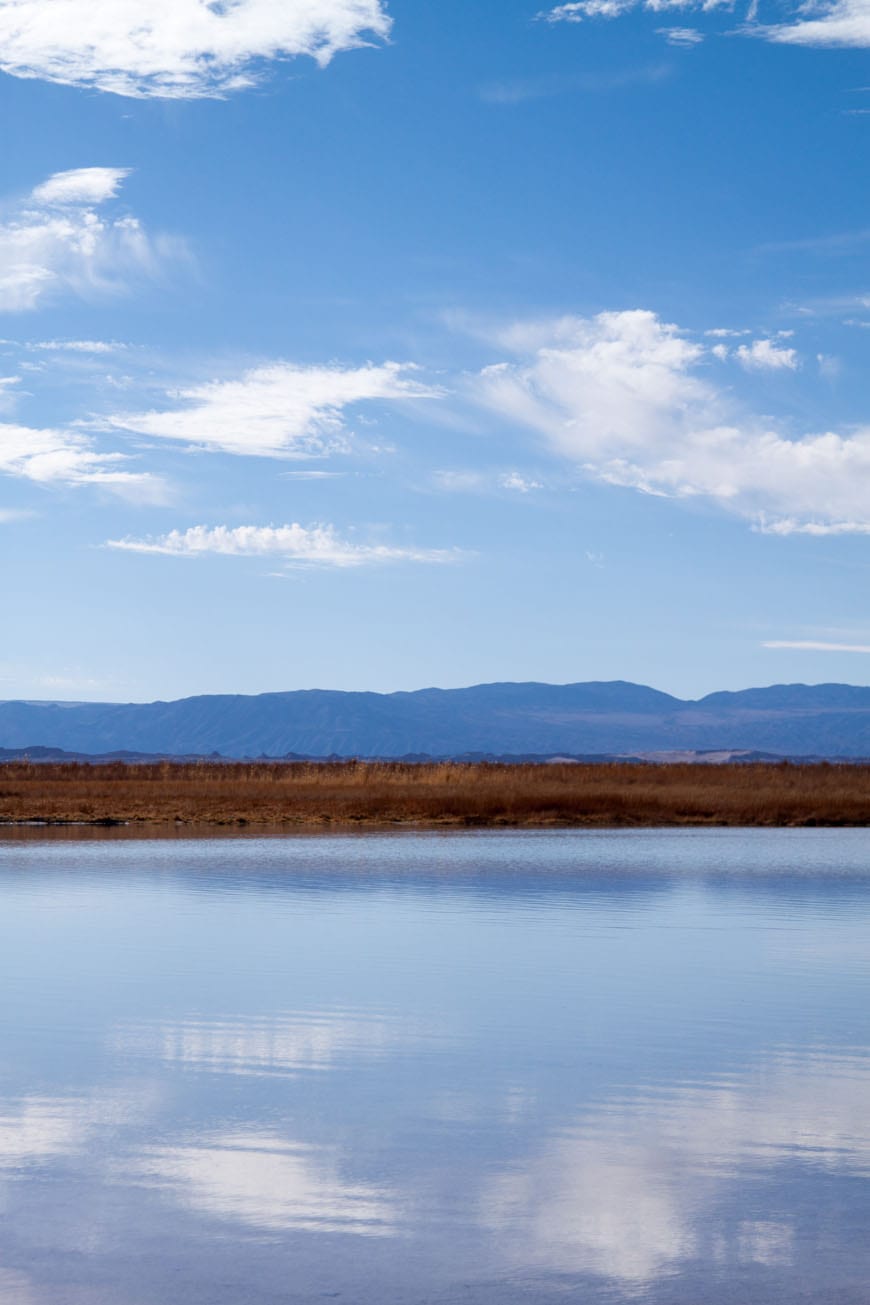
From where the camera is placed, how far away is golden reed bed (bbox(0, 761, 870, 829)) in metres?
42.0

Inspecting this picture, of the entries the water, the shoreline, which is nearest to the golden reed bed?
the shoreline

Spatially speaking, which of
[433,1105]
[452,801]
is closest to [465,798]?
[452,801]

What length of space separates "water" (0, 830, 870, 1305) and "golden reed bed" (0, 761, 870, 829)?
2211 cm

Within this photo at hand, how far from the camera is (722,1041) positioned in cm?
1124

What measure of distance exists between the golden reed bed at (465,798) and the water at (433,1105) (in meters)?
22.1

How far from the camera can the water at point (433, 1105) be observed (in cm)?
629

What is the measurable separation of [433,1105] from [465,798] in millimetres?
35186

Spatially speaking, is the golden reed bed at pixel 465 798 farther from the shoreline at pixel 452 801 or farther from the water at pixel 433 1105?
the water at pixel 433 1105

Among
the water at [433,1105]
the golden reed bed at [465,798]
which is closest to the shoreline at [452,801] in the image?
the golden reed bed at [465,798]

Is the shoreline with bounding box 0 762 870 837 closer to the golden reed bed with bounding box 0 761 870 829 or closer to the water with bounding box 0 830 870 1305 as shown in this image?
the golden reed bed with bounding box 0 761 870 829

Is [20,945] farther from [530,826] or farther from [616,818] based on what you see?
[616,818]

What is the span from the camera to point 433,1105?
9164 mm

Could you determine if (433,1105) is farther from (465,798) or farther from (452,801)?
(465,798)

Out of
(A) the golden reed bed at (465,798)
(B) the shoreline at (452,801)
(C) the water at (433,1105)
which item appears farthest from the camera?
(A) the golden reed bed at (465,798)
